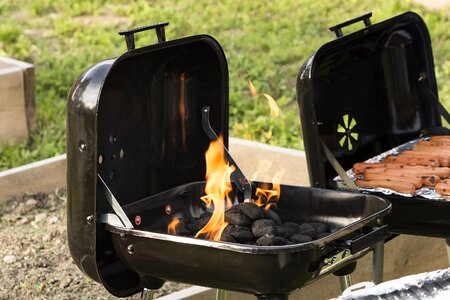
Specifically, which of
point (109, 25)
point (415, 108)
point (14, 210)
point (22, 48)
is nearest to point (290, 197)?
point (415, 108)

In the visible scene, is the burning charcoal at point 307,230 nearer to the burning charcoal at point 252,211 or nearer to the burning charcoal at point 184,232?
the burning charcoal at point 252,211

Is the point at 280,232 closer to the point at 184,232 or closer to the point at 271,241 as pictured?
the point at 271,241

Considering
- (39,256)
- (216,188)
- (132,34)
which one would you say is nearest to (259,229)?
(216,188)

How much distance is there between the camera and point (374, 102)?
4613mm

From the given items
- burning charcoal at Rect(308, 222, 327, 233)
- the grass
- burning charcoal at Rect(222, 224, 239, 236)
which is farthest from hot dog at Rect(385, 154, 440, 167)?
the grass

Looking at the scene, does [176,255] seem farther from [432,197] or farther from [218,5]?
[218,5]

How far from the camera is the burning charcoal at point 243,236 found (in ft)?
11.1

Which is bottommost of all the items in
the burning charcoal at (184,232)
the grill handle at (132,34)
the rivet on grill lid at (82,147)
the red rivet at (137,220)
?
the burning charcoal at (184,232)

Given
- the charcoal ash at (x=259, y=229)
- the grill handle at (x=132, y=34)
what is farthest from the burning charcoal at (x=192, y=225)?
the grill handle at (x=132, y=34)

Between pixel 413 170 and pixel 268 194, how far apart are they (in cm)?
75

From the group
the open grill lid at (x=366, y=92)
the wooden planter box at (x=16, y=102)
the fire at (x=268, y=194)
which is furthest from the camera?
the wooden planter box at (x=16, y=102)

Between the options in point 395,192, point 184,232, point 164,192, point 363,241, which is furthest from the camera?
point 395,192

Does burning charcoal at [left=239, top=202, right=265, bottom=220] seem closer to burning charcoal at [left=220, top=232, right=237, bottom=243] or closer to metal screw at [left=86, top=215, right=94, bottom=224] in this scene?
burning charcoal at [left=220, top=232, right=237, bottom=243]

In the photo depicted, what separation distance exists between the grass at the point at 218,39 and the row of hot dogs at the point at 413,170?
243cm
